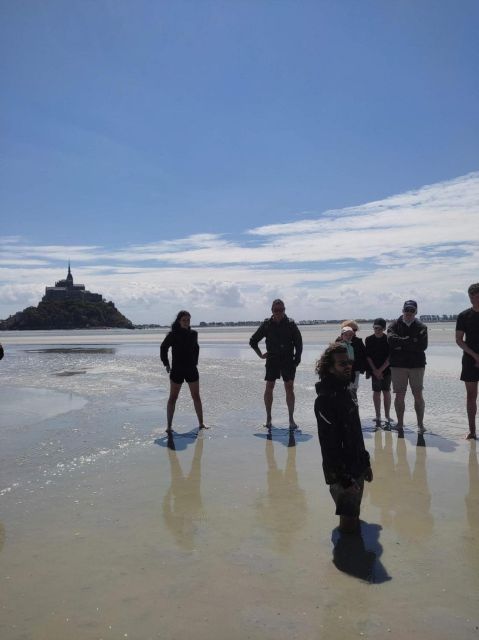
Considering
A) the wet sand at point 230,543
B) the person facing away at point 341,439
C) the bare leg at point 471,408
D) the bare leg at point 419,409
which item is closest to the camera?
the wet sand at point 230,543

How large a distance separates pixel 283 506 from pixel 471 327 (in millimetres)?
4289

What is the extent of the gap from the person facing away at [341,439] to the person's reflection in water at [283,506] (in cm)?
41

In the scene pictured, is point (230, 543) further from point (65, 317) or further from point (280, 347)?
point (65, 317)

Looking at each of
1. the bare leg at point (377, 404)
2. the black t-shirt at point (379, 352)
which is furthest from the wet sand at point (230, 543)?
the black t-shirt at point (379, 352)

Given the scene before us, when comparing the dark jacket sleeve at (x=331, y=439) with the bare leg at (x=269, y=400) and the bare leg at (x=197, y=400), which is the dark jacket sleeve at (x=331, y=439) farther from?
the bare leg at (x=197, y=400)

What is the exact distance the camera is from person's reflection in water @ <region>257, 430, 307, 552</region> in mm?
4070

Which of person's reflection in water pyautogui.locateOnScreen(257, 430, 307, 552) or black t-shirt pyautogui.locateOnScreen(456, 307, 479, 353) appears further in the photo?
black t-shirt pyautogui.locateOnScreen(456, 307, 479, 353)

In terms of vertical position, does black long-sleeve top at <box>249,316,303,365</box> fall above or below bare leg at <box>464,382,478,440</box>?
above

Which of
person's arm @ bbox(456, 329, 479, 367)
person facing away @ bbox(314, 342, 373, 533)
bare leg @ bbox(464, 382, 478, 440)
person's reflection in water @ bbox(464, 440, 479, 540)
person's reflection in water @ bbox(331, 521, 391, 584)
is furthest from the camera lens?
person's arm @ bbox(456, 329, 479, 367)

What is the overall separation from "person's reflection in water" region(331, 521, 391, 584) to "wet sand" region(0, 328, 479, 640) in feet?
0.05

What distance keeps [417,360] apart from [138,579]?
5.62 metres

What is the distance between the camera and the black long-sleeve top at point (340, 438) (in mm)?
4074

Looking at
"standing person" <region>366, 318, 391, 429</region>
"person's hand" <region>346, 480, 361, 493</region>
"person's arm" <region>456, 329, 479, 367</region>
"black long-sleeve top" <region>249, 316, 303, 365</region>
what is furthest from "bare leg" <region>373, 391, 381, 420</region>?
"person's hand" <region>346, 480, 361, 493</region>

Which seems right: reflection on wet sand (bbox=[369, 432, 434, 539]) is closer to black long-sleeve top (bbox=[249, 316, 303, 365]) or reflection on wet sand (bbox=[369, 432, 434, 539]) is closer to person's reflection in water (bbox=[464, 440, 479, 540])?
person's reflection in water (bbox=[464, 440, 479, 540])
